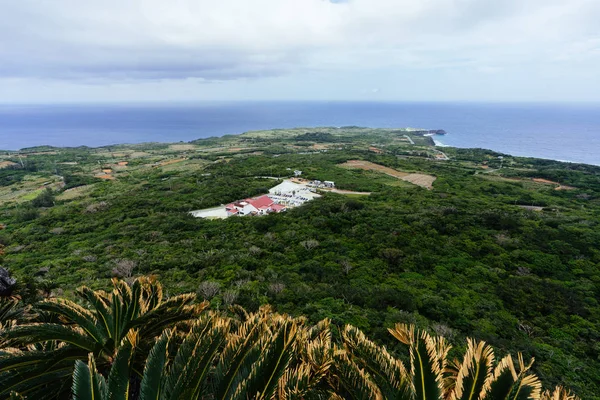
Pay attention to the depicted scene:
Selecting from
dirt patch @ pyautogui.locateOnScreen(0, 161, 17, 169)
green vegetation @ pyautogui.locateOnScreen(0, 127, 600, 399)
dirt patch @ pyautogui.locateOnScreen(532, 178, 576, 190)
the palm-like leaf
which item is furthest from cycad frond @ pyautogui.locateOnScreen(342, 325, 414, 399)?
dirt patch @ pyautogui.locateOnScreen(0, 161, 17, 169)

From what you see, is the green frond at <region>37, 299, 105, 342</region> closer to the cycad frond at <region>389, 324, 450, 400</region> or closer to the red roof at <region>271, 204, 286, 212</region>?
the cycad frond at <region>389, 324, 450, 400</region>

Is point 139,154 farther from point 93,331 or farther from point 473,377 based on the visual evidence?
point 473,377

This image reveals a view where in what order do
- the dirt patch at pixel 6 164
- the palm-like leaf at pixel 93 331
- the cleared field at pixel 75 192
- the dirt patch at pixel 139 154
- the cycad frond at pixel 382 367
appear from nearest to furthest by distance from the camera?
1. the cycad frond at pixel 382 367
2. the palm-like leaf at pixel 93 331
3. the cleared field at pixel 75 192
4. the dirt patch at pixel 6 164
5. the dirt patch at pixel 139 154

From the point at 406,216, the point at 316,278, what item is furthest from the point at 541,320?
the point at 406,216

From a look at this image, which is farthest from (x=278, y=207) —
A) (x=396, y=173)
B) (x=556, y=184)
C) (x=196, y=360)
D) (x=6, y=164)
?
(x=6, y=164)

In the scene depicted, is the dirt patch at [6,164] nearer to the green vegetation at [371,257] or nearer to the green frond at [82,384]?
the green vegetation at [371,257]

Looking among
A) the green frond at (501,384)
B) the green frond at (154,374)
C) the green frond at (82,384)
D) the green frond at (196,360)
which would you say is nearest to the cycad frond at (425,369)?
the green frond at (501,384)
